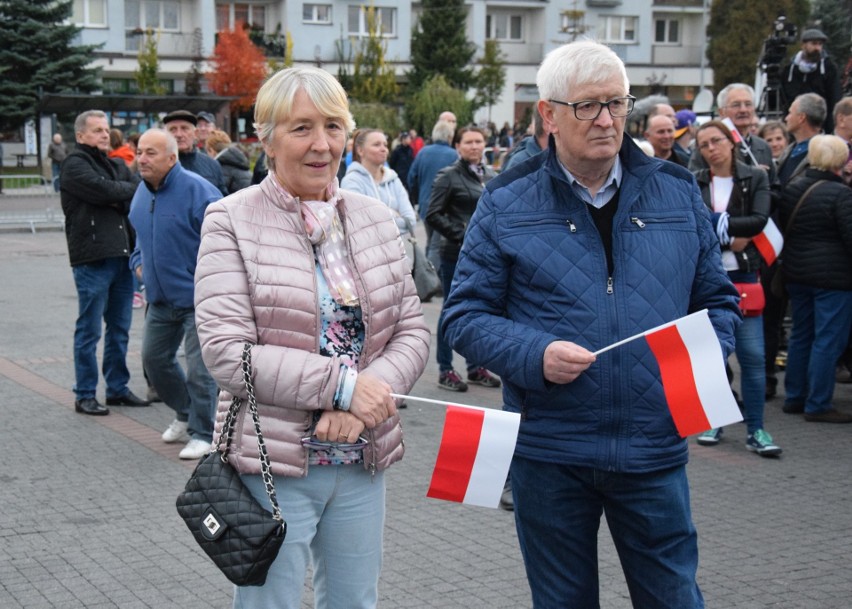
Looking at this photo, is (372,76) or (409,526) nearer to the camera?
(409,526)

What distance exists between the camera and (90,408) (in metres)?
8.37

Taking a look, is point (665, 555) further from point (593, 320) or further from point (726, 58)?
point (726, 58)

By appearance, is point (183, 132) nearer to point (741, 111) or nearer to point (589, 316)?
point (741, 111)

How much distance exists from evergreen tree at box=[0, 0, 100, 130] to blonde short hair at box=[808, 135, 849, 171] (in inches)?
1459

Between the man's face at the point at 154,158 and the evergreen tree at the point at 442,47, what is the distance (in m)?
50.6

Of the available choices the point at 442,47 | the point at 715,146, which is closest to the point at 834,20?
the point at 442,47

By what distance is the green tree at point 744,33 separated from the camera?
57.7 meters

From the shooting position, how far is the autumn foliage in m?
50.8

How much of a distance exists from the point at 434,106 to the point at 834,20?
24.2 meters

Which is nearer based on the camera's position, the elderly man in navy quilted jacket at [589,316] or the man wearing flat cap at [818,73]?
the elderly man in navy quilted jacket at [589,316]

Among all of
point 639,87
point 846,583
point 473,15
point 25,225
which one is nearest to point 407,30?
point 473,15

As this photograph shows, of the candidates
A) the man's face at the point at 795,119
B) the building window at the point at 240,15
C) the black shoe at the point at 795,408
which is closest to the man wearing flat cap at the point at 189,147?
the man's face at the point at 795,119

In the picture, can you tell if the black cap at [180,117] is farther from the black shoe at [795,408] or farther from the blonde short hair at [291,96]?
the blonde short hair at [291,96]

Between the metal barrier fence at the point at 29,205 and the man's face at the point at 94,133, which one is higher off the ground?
the man's face at the point at 94,133
